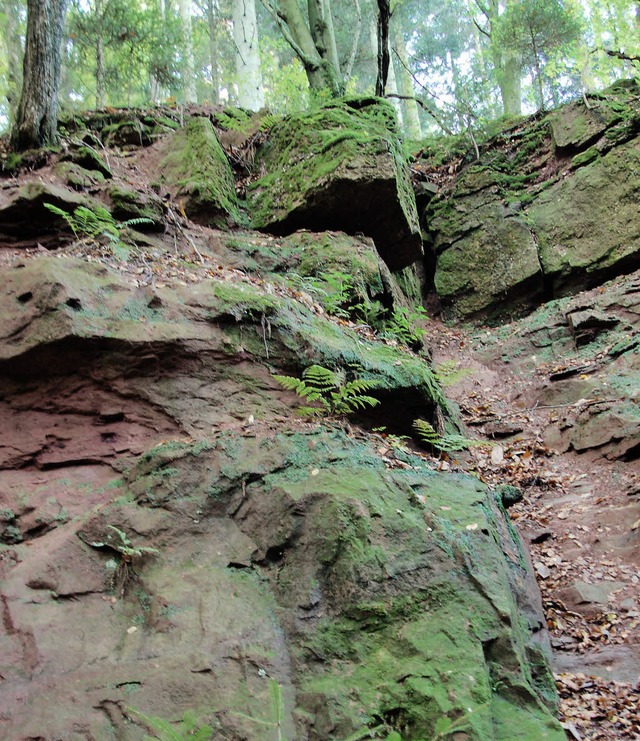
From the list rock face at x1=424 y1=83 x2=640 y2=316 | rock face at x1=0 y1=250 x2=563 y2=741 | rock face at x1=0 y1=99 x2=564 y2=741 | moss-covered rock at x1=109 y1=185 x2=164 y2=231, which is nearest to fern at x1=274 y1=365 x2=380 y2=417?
rock face at x1=0 y1=99 x2=564 y2=741

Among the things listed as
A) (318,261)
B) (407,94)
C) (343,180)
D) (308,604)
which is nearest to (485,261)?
(343,180)

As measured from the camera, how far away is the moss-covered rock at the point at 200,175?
862 centimetres

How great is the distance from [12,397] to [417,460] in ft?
11.6

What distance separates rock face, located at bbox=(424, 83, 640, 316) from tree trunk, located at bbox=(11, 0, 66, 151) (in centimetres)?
854

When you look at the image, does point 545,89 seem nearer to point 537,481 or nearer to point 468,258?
point 468,258

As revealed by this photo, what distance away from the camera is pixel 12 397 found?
4621mm

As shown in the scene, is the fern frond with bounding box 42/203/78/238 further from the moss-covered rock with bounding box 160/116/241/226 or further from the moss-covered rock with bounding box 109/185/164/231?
the moss-covered rock with bounding box 160/116/241/226

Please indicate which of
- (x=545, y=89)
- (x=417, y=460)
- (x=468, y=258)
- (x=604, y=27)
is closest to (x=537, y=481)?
(x=417, y=460)

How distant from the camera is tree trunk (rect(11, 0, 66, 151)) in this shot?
774cm

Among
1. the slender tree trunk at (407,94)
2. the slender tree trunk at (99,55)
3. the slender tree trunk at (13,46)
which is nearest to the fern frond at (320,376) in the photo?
the slender tree trunk at (99,55)

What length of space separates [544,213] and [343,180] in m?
6.13

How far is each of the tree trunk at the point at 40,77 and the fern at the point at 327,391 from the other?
6.31 metres

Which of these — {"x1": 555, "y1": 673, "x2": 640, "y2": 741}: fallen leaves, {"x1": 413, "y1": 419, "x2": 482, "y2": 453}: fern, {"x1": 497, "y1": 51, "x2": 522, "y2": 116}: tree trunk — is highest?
{"x1": 497, "y1": 51, "x2": 522, "y2": 116}: tree trunk

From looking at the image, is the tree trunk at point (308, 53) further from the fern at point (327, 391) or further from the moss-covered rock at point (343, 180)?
the fern at point (327, 391)
